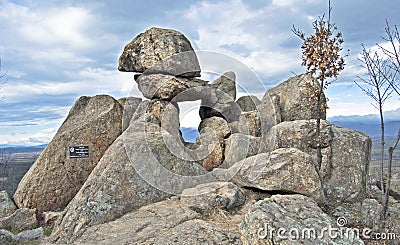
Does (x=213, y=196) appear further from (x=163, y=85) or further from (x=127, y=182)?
(x=163, y=85)

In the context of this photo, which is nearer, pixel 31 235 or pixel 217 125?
pixel 31 235

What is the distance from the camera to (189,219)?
29.1 feet

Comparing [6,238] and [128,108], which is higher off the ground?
[128,108]

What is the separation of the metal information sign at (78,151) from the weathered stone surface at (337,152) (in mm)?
7956

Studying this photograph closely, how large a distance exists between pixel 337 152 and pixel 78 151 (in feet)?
35.5

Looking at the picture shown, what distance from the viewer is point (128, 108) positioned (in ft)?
54.2

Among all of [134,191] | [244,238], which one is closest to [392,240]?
[244,238]

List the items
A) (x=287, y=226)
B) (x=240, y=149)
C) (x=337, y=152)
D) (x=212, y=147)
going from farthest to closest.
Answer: (x=212, y=147)
(x=240, y=149)
(x=337, y=152)
(x=287, y=226)

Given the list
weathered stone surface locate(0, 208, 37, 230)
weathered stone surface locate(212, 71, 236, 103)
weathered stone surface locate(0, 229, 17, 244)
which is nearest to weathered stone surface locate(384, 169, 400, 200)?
weathered stone surface locate(212, 71, 236, 103)

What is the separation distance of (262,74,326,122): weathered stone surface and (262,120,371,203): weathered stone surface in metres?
1.81

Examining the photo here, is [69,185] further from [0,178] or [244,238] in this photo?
[0,178]

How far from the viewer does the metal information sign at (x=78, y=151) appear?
50.1 feet

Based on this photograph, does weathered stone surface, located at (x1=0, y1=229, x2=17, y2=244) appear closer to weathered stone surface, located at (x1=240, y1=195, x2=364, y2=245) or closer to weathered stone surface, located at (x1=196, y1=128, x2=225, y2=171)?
weathered stone surface, located at (x1=196, y1=128, x2=225, y2=171)

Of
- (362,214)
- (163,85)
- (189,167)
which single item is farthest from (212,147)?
(362,214)
